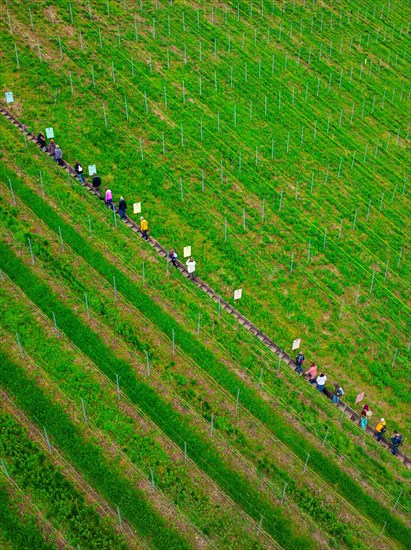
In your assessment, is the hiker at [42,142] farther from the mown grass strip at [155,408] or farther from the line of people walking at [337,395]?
the line of people walking at [337,395]

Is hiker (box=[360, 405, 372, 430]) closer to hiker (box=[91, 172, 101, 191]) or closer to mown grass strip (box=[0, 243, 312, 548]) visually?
mown grass strip (box=[0, 243, 312, 548])

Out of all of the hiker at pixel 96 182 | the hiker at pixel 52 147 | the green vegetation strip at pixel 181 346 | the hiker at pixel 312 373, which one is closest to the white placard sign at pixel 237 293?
the green vegetation strip at pixel 181 346

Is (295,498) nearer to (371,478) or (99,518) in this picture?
(371,478)

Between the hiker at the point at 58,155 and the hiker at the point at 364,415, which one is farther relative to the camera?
the hiker at the point at 58,155

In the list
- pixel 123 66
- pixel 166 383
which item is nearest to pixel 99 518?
pixel 166 383

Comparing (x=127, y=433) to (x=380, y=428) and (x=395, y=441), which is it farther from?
(x=395, y=441)

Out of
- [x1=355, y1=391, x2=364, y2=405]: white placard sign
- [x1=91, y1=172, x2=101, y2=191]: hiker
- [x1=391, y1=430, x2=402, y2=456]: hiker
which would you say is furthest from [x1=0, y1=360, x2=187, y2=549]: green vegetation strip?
[x1=91, y1=172, x2=101, y2=191]: hiker
